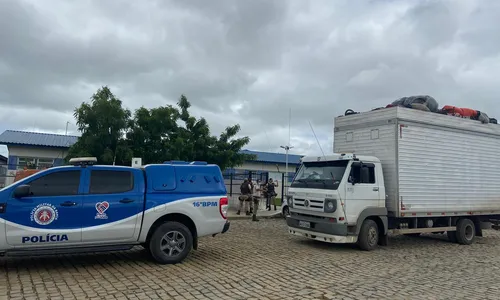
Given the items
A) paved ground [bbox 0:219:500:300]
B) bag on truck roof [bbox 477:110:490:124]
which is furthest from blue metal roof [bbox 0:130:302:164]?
paved ground [bbox 0:219:500:300]

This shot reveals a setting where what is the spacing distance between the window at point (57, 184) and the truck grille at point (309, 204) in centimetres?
570

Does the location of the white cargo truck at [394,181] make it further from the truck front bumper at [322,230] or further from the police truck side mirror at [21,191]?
the police truck side mirror at [21,191]

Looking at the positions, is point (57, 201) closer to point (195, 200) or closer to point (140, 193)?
point (140, 193)

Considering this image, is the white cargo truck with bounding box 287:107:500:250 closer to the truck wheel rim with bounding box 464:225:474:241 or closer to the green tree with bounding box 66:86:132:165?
the truck wheel rim with bounding box 464:225:474:241

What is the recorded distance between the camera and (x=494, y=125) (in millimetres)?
12992

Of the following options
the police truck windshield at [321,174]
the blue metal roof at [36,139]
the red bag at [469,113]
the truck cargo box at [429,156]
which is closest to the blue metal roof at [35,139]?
the blue metal roof at [36,139]

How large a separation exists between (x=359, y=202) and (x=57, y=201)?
6.86 metres

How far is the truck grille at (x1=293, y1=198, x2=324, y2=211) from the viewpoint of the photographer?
10.1m

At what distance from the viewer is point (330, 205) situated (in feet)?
32.3

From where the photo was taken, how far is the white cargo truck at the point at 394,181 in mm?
10055

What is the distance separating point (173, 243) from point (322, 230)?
4050 mm

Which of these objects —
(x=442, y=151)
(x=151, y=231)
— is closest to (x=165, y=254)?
(x=151, y=231)

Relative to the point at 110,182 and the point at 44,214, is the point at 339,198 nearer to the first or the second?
the point at 110,182

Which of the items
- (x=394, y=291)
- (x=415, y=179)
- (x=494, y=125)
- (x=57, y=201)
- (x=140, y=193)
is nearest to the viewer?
(x=394, y=291)
